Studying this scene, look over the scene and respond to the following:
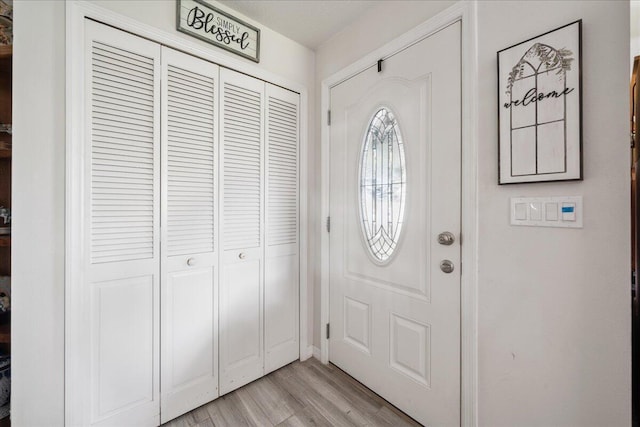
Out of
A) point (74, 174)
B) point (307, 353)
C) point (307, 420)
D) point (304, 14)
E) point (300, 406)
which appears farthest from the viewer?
point (307, 353)

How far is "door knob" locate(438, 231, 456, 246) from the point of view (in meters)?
1.35

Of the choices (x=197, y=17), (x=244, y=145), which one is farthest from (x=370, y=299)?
(x=197, y=17)

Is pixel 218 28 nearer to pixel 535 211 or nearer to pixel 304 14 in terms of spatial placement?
pixel 304 14

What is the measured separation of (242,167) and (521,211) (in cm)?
158

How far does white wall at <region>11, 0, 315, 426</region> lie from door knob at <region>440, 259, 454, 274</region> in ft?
6.09

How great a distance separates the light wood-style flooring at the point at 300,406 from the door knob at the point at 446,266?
3.01ft

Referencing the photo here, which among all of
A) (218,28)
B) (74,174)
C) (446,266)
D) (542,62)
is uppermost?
(218,28)

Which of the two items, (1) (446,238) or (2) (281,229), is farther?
(2) (281,229)

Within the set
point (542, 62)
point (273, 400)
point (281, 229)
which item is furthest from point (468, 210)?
point (273, 400)

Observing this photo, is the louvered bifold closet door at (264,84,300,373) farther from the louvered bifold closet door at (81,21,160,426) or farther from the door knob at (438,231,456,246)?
the door knob at (438,231,456,246)

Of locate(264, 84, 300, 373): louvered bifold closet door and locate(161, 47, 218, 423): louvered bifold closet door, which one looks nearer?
locate(161, 47, 218, 423): louvered bifold closet door

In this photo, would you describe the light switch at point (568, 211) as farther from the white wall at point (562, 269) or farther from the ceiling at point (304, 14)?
the ceiling at point (304, 14)

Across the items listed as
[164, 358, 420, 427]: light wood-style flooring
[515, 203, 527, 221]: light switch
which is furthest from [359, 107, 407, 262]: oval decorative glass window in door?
[164, 358, 420, 427]: light wood-style flooring

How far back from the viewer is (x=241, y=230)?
5.98 feet
